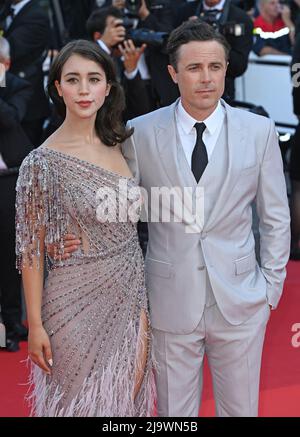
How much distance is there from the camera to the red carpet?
385 cm

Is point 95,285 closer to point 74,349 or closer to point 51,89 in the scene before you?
point 74,349

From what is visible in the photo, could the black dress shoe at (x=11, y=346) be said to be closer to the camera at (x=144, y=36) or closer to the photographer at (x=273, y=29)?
the camera at (x=144, y=36)

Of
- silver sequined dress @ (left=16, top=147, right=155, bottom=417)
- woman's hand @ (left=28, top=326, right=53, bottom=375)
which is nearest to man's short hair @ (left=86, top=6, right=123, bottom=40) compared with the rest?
silver sequined dress @ (left=16, top=147, right=155, bottom=417)

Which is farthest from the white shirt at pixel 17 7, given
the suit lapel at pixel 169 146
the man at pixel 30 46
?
the suit lapel at pixel 169 146

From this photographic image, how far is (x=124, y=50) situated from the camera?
17.4 feet

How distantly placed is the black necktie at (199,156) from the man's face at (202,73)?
6cm

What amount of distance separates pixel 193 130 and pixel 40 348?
0.81 metres

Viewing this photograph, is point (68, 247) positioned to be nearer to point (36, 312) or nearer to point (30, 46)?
point (36, 312)

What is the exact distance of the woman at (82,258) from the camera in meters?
2.73

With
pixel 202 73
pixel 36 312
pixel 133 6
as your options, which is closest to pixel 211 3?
pixel 133 6

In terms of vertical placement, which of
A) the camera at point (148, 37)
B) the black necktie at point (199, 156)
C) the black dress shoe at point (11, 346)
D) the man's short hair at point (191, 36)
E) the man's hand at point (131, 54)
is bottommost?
the black dress shoe at point (11, 346)

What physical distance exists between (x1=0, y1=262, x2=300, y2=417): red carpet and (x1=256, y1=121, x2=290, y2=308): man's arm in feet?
3.35

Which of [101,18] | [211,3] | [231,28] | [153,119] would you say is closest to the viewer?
[153,119]

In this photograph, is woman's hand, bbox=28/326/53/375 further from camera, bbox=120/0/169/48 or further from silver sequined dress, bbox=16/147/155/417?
camera, bbox=120/0/169/48
